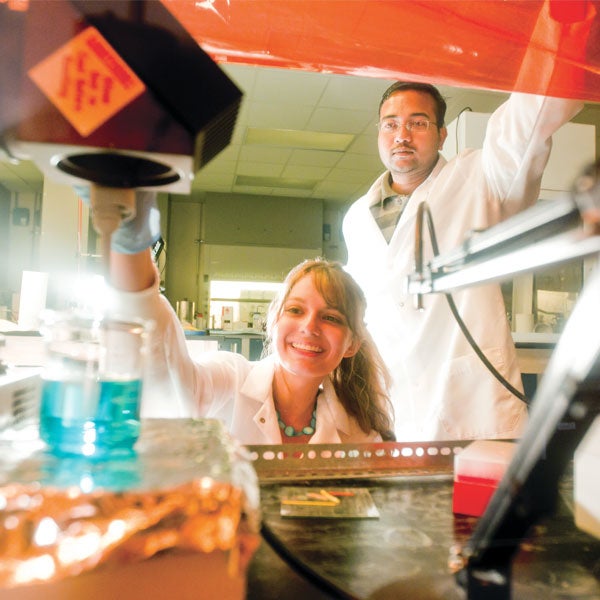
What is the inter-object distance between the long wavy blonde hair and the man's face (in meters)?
0.49

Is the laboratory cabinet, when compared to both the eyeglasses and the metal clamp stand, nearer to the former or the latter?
the eyeglasses

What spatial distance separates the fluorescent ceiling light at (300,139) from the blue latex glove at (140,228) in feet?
12.9

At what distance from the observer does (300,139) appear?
4668 millimetres

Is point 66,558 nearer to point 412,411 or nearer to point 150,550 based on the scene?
point 150,550

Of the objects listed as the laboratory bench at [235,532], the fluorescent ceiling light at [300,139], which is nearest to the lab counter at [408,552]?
the laboratory bench at [235,532]

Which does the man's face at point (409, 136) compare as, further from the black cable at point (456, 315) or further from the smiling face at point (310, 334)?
the black cable at point (456, 315)

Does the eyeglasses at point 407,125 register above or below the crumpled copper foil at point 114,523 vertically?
above

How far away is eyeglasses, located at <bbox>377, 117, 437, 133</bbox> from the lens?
5.47 ft

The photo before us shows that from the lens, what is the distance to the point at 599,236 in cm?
38

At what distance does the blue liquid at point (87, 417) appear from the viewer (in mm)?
531

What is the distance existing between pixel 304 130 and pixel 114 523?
4.23 metres

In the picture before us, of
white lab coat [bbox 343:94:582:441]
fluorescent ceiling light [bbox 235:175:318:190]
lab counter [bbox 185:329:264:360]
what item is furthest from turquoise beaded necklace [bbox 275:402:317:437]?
fluorescent ceiling light [bbox 235:175:318:190]

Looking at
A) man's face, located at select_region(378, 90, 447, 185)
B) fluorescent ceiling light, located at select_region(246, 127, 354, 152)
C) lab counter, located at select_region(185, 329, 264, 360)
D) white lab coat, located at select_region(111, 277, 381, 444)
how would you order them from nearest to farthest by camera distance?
white lab coat, located at select_region(111, 277, 381, 444) < man's face, located at select_region(378, 90, 447, 185) < lab counter, located at select_region(185, 329, 264, 360) < fluorescent ceiling light, located at select_region(246, 127, 354, 152)

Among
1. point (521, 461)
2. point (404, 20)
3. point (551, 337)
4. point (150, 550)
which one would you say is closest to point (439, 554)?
point (521, 461)
